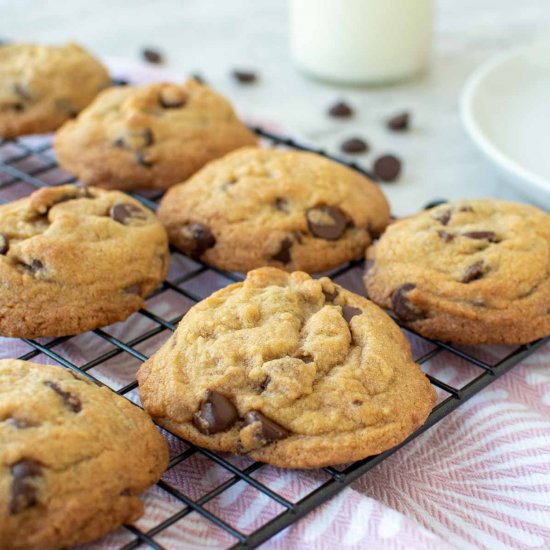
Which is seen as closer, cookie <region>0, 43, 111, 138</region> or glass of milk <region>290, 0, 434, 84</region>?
cookie <region>0, 43, 111, 138</region>

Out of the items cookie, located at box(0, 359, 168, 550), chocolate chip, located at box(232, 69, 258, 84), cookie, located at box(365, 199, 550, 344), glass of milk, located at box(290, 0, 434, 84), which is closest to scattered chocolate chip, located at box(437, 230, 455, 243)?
cookie, located at box(365, 199, 550, 344)

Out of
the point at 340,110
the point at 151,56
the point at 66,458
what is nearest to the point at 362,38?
the point at 340,110

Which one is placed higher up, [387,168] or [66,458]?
[66,458]

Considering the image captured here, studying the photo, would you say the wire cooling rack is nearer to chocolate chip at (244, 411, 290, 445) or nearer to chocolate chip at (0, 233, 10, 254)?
chocolate chip at (244, 411, 290, 445)

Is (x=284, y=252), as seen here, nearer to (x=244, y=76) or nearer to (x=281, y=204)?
(x=281, y=204)

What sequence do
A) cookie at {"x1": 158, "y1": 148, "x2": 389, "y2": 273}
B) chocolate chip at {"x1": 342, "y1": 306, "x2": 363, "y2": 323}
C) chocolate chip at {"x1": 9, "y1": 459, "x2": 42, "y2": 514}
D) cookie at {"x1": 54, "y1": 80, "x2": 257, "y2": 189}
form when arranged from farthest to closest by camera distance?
1. cookie at {"x1": 54, "y1": 80, "x2": 257, "y2": 189}
2. cookie at {"x1": 158, "y1": 148, "x2": 389, "y2": 273}
3. chocolate chip at {"x1": 342, "y1": 306, "x2": 363, "y2": 323}
4. chocolate chip at {"x1": 9, "y1": 459, "x2": 42, "y2": 514}

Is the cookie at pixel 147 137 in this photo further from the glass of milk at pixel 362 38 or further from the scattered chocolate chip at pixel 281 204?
the glass of milk at pixel 362 38

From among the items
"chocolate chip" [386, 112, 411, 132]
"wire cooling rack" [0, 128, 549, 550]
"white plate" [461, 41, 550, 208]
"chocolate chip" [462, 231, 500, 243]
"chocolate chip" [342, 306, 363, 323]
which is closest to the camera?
"wire cooling rack" [0, 128, 549, 550]
